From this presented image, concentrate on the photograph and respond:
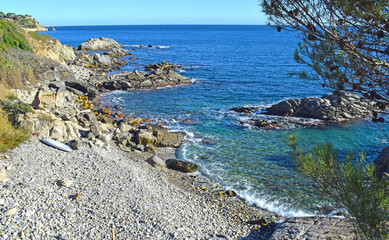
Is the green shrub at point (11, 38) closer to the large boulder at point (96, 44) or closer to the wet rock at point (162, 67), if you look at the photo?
the wet rock at point (162, 67)

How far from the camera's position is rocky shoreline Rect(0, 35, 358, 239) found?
30.8ft

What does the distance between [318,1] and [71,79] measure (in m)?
32.0

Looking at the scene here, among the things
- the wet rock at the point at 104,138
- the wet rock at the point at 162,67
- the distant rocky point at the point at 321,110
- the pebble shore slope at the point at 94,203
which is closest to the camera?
the pebble shore slope at the point at 94,203

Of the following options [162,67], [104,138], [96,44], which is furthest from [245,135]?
[96,44]

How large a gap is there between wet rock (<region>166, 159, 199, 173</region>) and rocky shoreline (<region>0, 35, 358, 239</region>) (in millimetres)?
54

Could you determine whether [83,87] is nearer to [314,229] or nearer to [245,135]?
[245,135]

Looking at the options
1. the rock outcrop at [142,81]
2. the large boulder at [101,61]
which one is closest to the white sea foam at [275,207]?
the rock outcrop at [142,81]

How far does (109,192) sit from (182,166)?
545cm

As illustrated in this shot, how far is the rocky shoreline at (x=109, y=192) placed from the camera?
370 inches

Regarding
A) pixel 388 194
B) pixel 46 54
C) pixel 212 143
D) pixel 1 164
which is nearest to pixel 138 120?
pixel 212 143

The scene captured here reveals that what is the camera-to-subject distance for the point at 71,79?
111 ft

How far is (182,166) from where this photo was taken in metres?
16.5

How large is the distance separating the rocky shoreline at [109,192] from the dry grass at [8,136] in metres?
0.34

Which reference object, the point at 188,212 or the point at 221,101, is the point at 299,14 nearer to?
the point at 188,212
